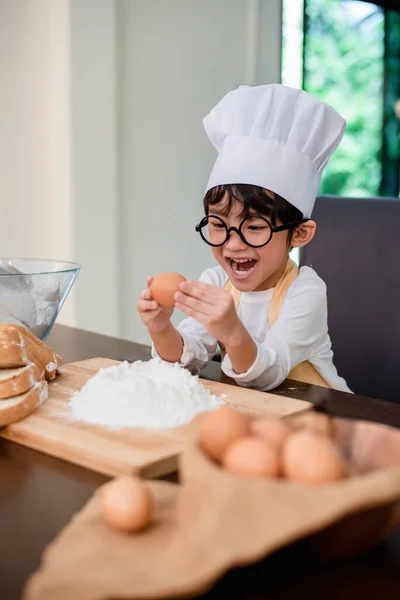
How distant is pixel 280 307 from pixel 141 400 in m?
0.62

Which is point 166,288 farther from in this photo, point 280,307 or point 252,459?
point 252,459

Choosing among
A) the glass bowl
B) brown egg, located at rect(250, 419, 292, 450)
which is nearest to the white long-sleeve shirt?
the glass bowl

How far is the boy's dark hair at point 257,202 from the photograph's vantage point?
134 cm

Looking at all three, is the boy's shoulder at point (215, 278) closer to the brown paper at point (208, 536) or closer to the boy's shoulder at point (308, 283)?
the boy's shoulder at point (308, 283)

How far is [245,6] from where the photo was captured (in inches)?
128

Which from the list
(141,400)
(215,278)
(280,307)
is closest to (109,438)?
(141,400)

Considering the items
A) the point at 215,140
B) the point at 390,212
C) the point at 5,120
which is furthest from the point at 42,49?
the point at 390,212

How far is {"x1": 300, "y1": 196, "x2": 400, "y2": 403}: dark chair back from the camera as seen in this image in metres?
1.56

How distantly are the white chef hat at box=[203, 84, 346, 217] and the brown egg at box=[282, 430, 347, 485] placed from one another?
0.89 meters

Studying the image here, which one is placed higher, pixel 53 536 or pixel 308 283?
pixel 308 283

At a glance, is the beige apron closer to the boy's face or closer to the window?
the boy's face

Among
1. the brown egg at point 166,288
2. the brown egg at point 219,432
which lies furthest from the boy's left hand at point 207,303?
the brown egg at point 219,432

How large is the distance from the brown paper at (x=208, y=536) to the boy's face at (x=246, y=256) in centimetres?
87

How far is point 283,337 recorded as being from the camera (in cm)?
134
